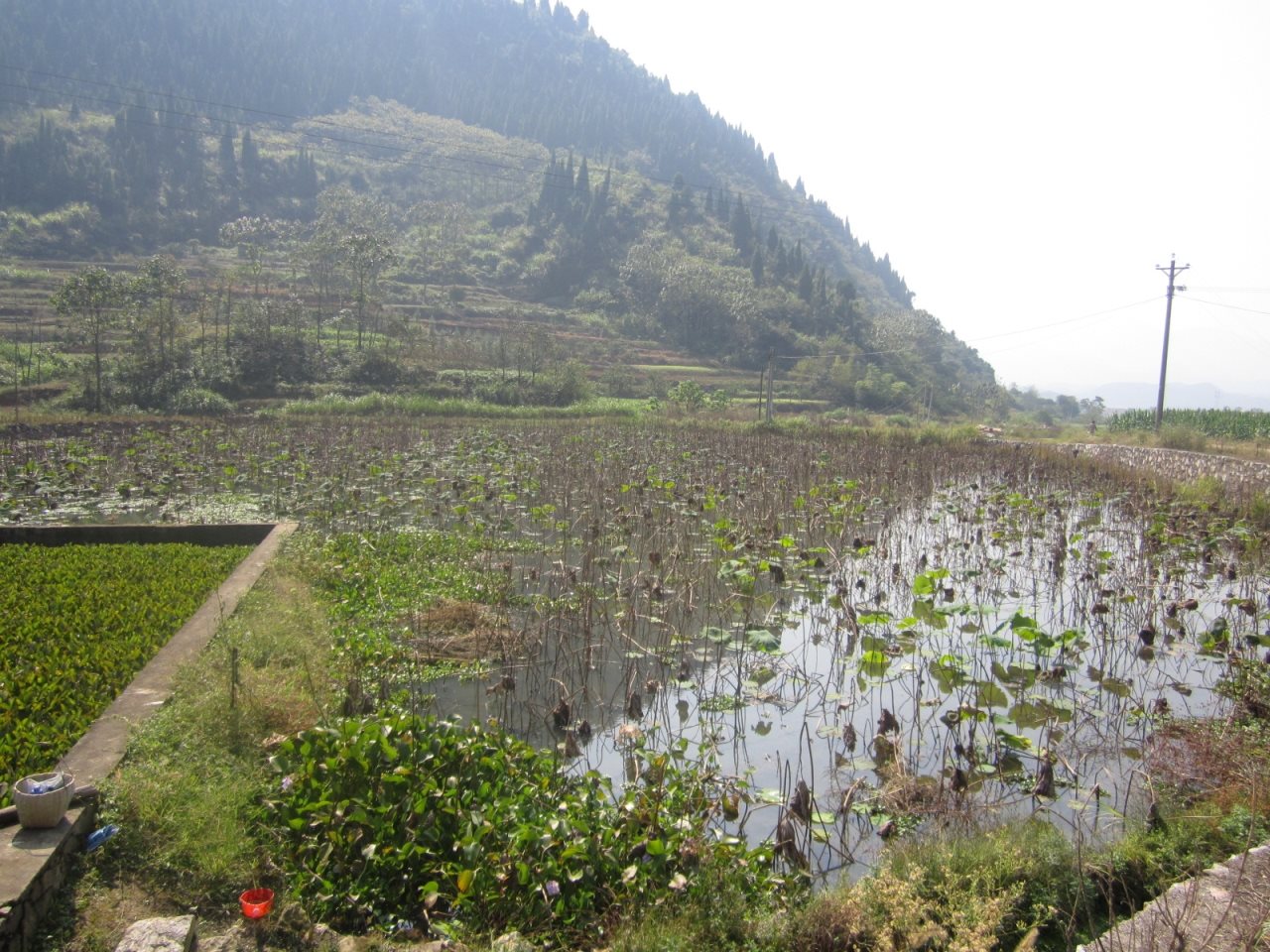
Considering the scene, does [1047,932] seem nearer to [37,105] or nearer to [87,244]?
[87,244]

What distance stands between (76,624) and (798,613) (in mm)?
6261

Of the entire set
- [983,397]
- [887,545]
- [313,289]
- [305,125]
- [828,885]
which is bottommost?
[828,885]

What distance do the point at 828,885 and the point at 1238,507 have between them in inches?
504

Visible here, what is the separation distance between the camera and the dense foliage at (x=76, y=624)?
461 cm

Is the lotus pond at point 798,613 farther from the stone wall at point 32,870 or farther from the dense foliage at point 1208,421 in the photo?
the dense foliage at point 1208,421

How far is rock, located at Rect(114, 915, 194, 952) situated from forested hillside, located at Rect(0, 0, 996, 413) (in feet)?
105

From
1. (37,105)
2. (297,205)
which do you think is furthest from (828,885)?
(37,105)

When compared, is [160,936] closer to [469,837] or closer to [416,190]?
[469,837]

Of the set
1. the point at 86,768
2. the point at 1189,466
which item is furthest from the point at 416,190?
the point at 86,768

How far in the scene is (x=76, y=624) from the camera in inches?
245

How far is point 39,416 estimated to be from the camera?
24.4 meters

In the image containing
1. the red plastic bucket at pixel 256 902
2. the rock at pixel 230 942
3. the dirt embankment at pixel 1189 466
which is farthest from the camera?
the dirt embankment at pixel 1189 466

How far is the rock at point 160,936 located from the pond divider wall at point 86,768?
371mm

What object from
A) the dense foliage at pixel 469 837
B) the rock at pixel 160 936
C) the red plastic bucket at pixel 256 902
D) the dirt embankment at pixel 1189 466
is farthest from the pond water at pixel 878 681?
the dirt embankment at pixel 1189 466
